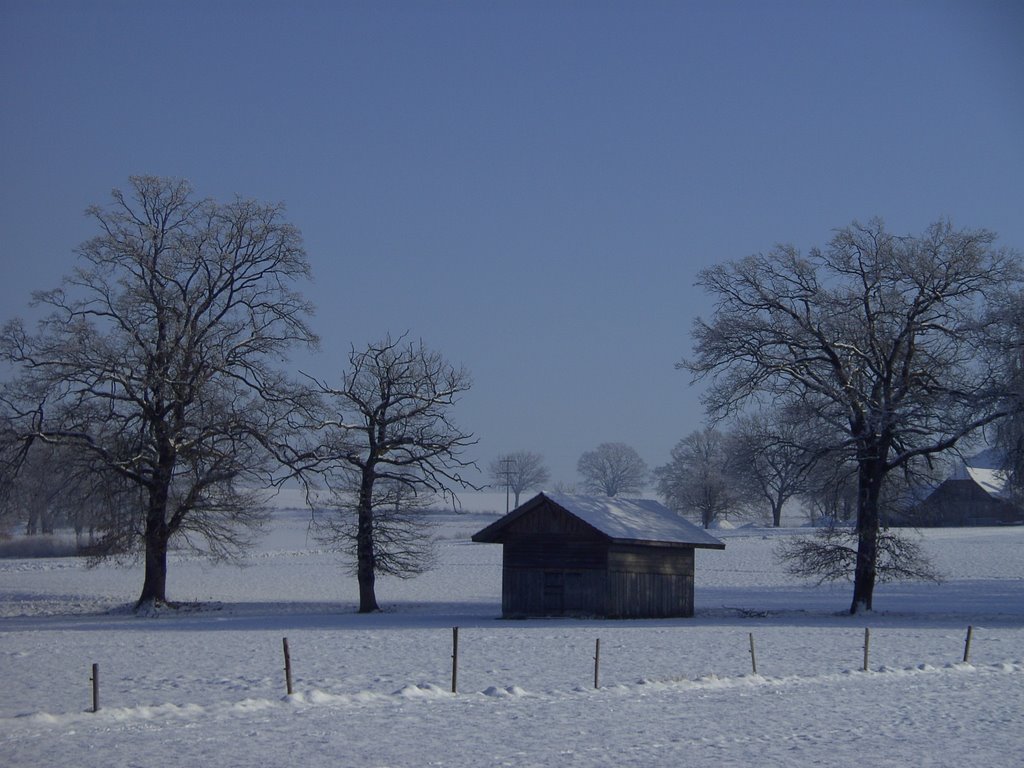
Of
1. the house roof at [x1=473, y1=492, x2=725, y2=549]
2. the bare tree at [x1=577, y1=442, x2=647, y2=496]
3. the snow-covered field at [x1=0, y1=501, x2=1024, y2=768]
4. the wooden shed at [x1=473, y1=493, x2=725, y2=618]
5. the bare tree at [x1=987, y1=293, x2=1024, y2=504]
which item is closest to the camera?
the snow-covered field at [x1=0, y1=501, x2=1024, y2=768]

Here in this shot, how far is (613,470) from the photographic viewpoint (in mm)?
148125

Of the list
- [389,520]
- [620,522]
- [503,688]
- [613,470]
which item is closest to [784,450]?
[620,522]

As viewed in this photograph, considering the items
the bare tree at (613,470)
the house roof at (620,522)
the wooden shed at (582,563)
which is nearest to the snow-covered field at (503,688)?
the wooden shed at (582,563)

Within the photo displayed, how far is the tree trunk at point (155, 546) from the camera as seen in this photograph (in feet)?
122

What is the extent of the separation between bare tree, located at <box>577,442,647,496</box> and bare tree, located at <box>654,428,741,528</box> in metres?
15.6

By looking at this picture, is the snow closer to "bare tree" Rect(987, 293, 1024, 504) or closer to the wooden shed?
the wooden shed

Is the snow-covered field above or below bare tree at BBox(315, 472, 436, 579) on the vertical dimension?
below

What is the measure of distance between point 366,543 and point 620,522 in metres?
9.34

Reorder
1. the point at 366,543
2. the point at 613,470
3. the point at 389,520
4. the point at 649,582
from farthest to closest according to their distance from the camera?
the point at 613,470 < the point at 366,543 < the point at 389,520 < the point at 649,582

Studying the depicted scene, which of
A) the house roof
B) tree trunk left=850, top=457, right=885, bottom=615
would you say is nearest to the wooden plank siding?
the house roof

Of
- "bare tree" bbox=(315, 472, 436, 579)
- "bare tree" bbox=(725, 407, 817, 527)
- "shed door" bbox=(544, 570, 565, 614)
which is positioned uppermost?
"bare tree" bbox=(725, 407, 817, 527)

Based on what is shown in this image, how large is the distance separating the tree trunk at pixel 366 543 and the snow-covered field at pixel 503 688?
1256mm

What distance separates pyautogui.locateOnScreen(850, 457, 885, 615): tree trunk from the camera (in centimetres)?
3725

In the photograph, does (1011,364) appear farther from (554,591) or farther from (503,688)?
(503,688)
